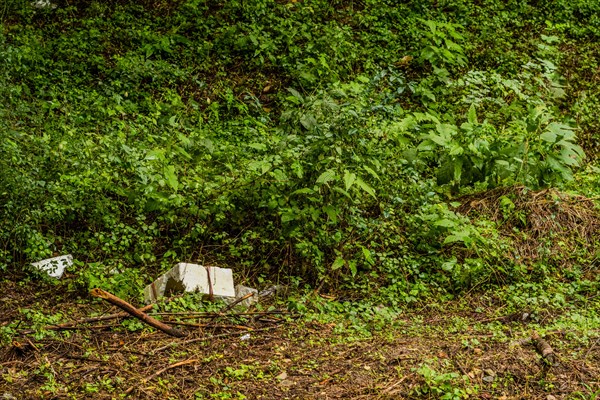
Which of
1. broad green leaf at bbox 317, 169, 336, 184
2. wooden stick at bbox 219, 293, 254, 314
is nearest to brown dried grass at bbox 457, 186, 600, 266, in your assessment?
broad green leaf at bbox 317, 169, 336, 184

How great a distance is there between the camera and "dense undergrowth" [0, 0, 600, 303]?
18.6 ft

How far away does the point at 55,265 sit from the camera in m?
5.27

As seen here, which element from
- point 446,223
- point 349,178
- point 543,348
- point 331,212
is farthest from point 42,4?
point 543,348

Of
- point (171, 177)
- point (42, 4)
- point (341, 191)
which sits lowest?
point (341, 191)

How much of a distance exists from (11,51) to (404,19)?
17.1 ft

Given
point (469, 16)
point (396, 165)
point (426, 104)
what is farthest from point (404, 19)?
point (396, 165)

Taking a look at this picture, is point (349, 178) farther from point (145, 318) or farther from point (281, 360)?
point (145, 318)

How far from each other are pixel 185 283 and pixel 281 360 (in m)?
1.00

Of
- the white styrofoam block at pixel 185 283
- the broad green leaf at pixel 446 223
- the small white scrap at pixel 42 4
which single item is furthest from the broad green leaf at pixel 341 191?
→ the small white scrap at pixel 42 4

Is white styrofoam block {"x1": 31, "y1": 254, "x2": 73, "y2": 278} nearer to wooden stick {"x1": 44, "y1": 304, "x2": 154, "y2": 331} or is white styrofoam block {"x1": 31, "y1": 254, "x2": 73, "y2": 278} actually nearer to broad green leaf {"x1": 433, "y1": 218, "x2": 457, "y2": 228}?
wooden stick {"x1": 44, "y1": 304, "x2": 154, "y2": 331}

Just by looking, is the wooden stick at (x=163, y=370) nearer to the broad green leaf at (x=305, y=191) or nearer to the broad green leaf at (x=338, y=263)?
the broad green leaf at (x=338, y=263)

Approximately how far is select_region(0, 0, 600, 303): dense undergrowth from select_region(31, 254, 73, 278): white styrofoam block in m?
0.08

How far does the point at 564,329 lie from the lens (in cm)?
486

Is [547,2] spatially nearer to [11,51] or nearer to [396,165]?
[396,165]
